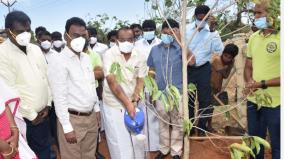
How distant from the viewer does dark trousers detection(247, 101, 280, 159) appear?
3664 millimetres

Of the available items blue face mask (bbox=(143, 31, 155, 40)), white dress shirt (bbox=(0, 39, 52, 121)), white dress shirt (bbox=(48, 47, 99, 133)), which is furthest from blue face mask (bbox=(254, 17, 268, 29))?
blue face mask (bbox=(143, 31, 155, 40))

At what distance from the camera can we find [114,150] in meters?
4.12

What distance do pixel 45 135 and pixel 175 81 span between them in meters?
1.73

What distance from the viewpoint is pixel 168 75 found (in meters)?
4.76

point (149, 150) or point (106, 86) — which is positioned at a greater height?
point (106, 86)

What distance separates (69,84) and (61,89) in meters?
0.12

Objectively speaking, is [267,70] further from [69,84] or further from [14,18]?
[14,18]

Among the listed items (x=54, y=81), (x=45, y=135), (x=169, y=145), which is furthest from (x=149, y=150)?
(x=54, y=81)

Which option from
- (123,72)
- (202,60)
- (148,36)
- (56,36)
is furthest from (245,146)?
(56,36)

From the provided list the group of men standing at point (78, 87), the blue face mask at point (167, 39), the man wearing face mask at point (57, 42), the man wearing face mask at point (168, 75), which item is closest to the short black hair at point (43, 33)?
the man wearing face mask at point (57, 42)

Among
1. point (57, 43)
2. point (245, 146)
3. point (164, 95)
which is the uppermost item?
point (57, 43)

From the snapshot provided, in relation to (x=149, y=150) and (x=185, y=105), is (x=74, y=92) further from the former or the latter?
(x=149, y=150)

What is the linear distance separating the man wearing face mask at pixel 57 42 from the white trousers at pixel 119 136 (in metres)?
3.20

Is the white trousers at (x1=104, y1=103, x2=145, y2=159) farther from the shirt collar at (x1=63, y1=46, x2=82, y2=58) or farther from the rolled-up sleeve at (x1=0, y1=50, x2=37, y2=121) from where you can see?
the rolled-up sleeve at (x1=0, y1=50, x2=37, y2=121)
